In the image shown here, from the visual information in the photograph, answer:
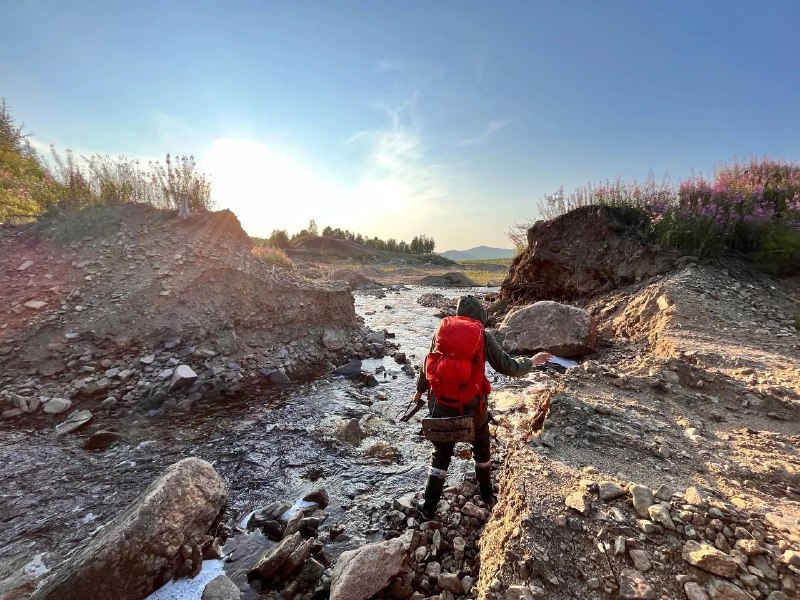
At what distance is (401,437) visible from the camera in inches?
255

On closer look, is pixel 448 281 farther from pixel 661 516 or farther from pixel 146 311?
pixel 661 516

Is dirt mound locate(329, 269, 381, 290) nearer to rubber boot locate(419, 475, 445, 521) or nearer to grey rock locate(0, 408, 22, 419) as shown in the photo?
grey rock locate(0, 408, 22, 419)

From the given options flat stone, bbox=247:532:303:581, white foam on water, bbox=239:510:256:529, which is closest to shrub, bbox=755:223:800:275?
flat stone, bbox=247:532:303:581

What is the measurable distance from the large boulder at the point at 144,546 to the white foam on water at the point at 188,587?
68mm

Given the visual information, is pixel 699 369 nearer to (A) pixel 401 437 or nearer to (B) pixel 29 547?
(A) pixel 401 437

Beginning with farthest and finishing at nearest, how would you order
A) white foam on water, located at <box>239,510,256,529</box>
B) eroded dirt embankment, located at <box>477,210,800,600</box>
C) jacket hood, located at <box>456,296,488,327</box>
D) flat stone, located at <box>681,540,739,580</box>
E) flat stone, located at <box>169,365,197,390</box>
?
1. flat stone, located at <box>169,365,197,390</box>
2. jacket hood, located at <box>456,296,488,327</box>
3. white foam on water, located at <box>239,510,256,529</box>
4. eroded dirt embankment, located at <box>477,210,800,600</box>
5. flat stone, located at <box>681,540,739,580</box>

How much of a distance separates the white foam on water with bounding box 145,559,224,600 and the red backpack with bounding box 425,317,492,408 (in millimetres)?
3014

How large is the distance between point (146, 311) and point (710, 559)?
34.5ft

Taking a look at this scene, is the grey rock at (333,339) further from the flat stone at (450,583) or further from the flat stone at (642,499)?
the flat stone at (642,499)

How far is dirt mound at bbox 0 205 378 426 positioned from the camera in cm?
736

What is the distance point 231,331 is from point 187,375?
6.63 ft

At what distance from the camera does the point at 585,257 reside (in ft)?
45.0

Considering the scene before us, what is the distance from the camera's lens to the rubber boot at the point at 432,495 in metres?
4.28

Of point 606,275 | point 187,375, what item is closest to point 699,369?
point 606,275
